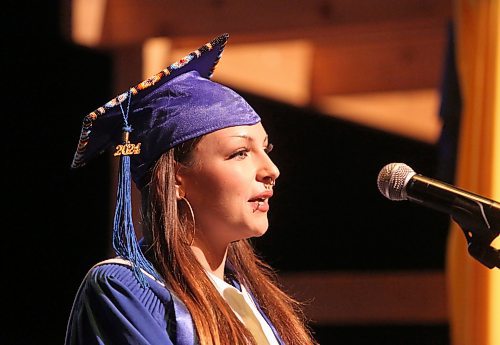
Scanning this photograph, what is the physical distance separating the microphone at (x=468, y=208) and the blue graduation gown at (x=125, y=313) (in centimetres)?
47

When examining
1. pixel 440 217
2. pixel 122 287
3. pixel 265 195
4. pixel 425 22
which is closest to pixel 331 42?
pixel 425 22

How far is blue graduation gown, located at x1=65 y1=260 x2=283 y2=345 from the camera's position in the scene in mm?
1559

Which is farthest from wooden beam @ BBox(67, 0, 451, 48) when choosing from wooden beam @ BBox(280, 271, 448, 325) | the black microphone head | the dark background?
the black microphone head

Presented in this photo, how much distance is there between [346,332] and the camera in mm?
3723

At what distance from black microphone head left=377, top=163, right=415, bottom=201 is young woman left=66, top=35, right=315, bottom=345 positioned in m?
0.30

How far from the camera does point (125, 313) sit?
61.8 inches

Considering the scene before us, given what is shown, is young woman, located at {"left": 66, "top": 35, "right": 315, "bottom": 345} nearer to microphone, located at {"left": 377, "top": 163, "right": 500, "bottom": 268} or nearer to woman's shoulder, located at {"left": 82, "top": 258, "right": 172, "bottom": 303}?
woman's shoulder, located at {"left": 82, "top": 258, "right": 172, "bottom": 303}

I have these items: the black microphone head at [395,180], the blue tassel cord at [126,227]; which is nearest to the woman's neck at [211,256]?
the blue tassel cord at [126,227]

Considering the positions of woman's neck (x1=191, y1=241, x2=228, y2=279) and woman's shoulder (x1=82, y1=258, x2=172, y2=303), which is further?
woman's neck (x1=191, y1=241, x2=228, y2=279)

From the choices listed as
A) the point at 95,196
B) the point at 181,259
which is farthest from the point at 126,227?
the point at 95,196

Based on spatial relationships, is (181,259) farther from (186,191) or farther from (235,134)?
(235,134)

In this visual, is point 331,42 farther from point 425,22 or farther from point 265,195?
point 265,195

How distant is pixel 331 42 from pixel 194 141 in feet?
7.75

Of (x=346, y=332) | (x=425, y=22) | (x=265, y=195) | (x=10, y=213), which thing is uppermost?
(x=425, y=22)
